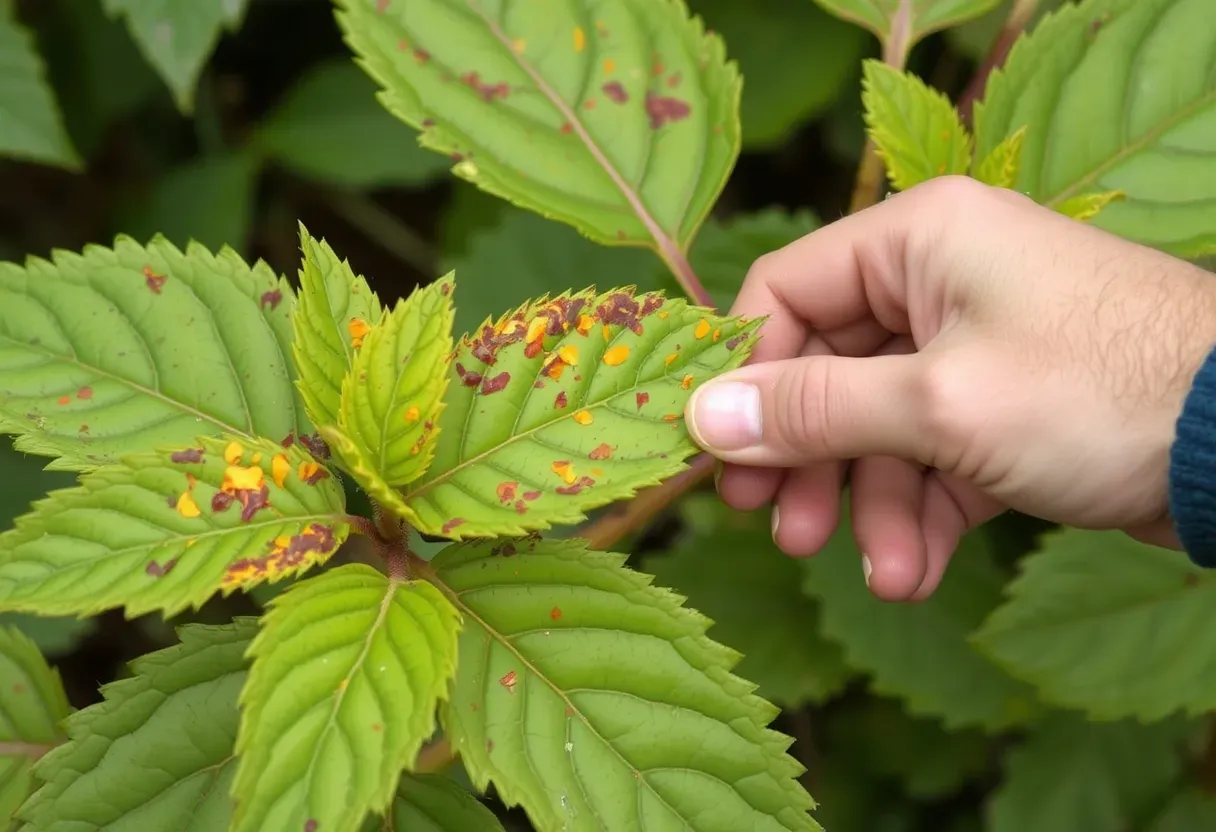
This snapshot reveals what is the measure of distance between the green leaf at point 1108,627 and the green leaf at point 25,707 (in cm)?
160

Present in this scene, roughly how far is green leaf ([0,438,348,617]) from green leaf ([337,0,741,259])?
0.64m

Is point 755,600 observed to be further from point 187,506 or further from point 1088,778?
point 187,506

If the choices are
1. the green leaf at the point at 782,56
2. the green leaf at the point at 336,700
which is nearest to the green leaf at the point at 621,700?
the green leaf at the point at 336,700

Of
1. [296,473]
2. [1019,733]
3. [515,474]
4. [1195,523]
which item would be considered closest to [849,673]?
[1019,733]

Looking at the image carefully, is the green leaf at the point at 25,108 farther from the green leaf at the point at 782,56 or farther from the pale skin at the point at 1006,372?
the green leaf at the point at 782,56

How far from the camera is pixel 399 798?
136cm

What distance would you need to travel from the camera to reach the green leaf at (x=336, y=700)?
100 cm

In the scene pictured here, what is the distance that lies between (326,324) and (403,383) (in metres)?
0.14

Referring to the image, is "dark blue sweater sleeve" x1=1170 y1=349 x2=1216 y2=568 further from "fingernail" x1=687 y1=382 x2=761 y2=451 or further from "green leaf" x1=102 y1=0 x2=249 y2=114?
"green leaf" x1=102 y1=0 x2=249 y2=114

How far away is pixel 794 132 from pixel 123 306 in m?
2.03

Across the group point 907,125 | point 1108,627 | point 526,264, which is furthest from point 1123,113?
point 526,264

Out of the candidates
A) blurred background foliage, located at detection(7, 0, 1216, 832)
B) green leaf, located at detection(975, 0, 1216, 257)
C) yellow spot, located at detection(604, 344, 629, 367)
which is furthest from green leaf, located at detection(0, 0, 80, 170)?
green leaf, located at detection(975, 0, 1216, 257)

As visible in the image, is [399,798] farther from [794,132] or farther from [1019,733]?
[794,132]

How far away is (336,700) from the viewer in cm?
107
